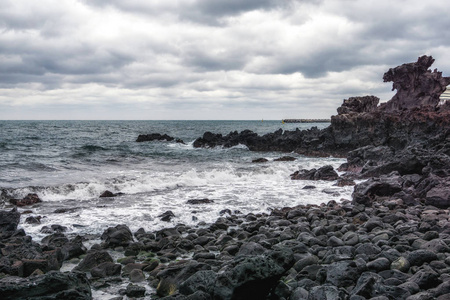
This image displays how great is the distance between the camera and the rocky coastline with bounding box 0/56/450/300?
4.52m

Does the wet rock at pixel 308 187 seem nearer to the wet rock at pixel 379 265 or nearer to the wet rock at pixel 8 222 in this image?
the wet rock at pixel 379 265

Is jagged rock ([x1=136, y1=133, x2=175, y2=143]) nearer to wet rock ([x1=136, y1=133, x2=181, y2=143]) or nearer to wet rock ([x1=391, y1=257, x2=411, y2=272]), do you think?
wet rock ([x1=136, y1=133, x2=181, y2=143])

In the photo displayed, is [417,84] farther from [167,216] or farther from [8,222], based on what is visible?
[8,222]

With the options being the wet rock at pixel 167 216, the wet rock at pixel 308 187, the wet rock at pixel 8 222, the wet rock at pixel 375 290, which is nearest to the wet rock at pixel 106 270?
the wet rock at pixel 8 222

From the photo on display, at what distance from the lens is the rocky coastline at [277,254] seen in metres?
4.52

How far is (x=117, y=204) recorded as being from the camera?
12758 mm

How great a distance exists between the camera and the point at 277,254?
195 inches

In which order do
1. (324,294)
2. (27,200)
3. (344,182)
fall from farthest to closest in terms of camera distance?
1. (344,182)
2. (27,200)
3. (324,294)

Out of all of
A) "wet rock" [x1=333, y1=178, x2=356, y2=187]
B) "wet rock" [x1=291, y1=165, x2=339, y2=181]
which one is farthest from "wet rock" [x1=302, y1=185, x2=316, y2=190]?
"wet rock" [x1=291, y1=165, x2=339, y2=181]

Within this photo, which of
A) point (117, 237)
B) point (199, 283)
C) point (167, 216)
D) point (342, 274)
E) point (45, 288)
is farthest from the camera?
point (167, 216)

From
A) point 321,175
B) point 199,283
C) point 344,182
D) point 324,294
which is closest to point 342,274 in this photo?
point 324,294

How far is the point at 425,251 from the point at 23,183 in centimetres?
1576

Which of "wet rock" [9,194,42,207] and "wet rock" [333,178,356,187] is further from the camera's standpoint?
"wet rock" [333,178,356,187]

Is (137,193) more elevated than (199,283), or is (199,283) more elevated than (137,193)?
(199,283)
